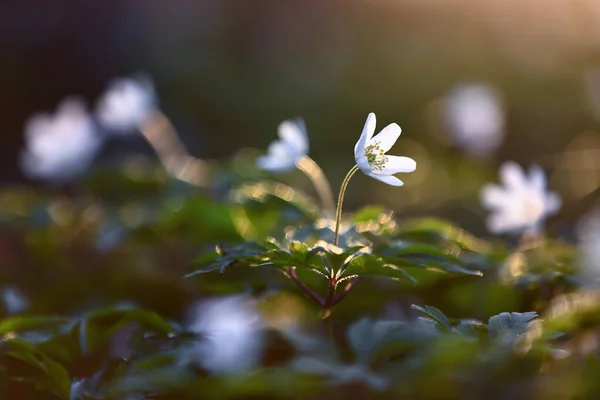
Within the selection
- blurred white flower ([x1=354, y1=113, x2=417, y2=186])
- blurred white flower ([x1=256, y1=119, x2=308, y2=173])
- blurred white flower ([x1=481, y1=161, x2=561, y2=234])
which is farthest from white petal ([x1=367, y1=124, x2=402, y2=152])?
blurred white flower ([x1=481, y1=161, x2=561, y2=234])

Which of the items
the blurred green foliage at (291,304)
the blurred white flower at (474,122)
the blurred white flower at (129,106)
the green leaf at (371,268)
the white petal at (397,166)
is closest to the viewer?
the blurred green foliage at (291,304)

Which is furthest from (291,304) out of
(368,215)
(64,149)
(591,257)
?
(64,149)

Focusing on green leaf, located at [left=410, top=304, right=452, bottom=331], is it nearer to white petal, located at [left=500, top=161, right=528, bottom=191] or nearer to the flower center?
the flower center

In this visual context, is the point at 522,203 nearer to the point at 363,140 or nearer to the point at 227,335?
the point at 363,140

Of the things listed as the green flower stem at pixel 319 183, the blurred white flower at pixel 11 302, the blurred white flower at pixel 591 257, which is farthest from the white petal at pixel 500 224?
the blurred white flower at pixel 11 302

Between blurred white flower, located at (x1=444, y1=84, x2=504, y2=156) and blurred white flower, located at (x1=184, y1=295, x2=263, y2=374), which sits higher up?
blurred white flower, located at (x1=444, y1=84, x2=504, y2=156)

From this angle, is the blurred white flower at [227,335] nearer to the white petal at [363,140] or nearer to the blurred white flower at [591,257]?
the white petal at [363,140]

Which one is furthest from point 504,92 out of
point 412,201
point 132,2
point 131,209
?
point 132,2
